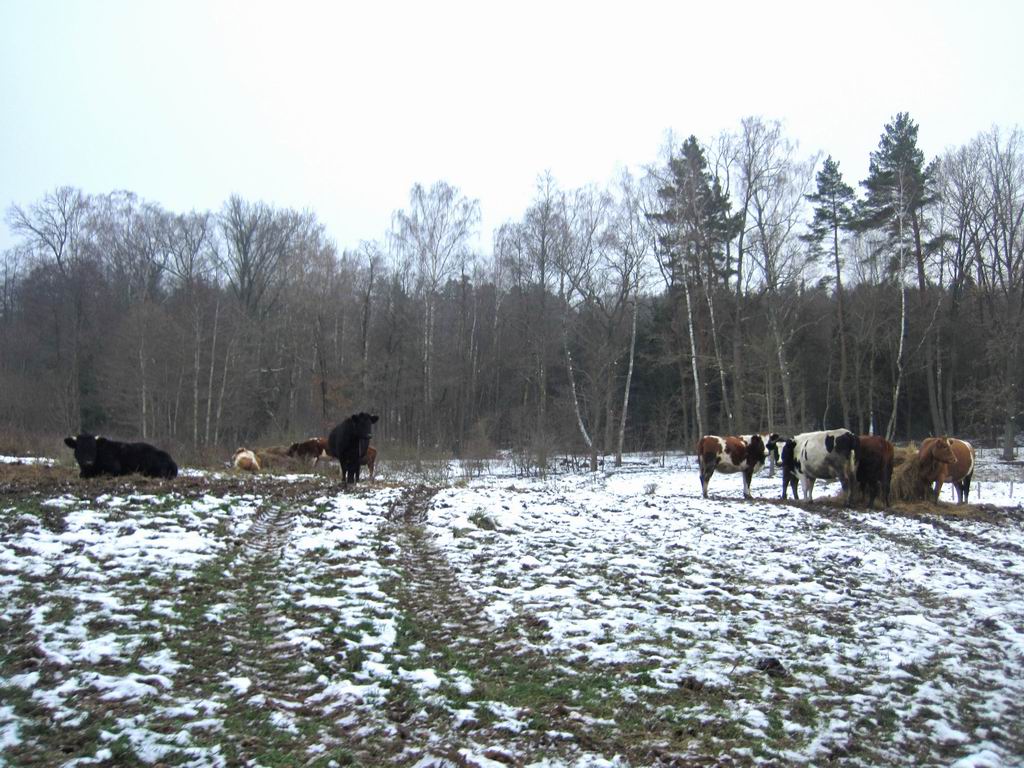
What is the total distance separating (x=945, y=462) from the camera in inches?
665

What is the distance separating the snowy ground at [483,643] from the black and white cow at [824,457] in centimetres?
520

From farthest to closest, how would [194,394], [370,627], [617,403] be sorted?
1. [617,403]
2. [194,394]
3. [370,627]

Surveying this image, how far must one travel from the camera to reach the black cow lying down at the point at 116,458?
15.2 metres

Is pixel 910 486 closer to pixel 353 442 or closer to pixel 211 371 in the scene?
pixel 353 442

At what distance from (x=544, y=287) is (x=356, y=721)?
39.7m

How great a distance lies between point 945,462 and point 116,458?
18.6 metres

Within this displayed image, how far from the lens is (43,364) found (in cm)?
5022

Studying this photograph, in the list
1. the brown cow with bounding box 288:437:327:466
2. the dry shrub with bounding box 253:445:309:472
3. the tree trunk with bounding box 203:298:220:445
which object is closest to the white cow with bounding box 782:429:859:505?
the brown cow with bounding box 288:437:327:466

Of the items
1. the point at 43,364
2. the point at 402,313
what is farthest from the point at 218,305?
the point at 43,364

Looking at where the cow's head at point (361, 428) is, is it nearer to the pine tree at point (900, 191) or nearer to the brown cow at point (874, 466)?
the brown cow at point (874, 466)

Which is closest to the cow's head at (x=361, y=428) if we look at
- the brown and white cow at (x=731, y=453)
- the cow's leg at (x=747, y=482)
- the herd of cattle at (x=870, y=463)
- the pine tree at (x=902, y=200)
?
the brown and white cow at (x=731, y=453)

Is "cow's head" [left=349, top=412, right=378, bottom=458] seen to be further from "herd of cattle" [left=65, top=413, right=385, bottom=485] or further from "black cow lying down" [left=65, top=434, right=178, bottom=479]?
"black cow lying down" [left=65, top=434, right=178, bottom=479]

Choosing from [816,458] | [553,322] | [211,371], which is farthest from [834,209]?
[211,371]

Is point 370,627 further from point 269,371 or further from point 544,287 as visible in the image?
point 269,371
